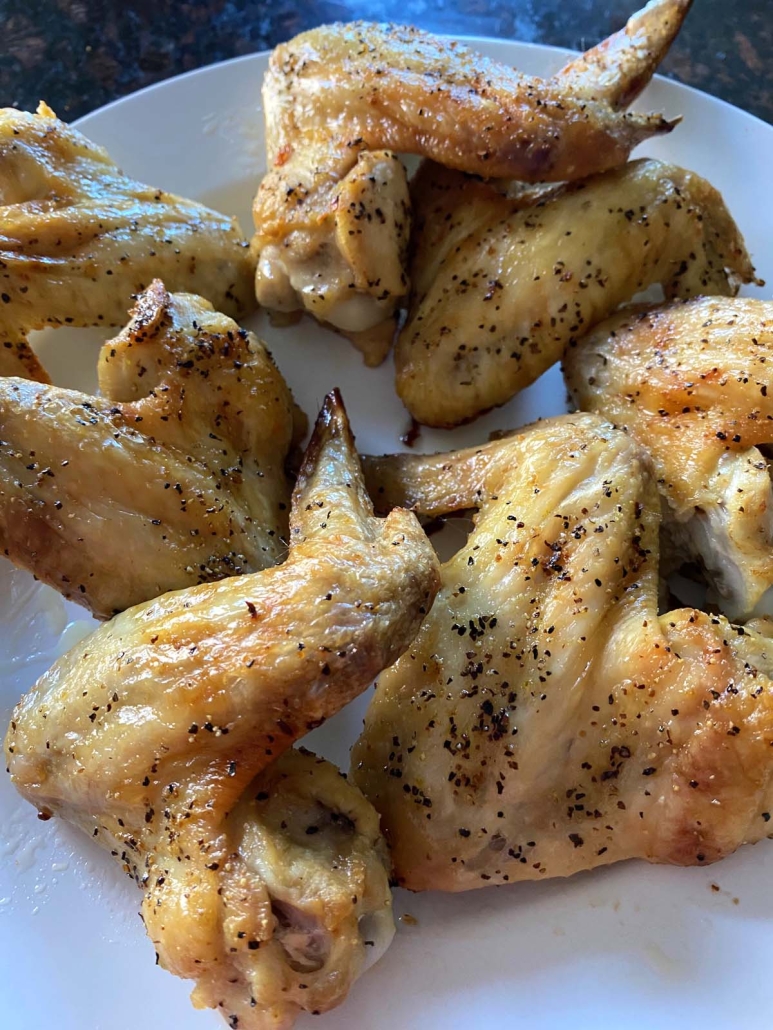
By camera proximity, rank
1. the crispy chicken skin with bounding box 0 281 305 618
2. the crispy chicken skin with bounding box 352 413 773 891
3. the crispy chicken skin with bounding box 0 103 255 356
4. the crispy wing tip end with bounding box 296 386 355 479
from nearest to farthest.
A: the crispy chicken skin with bounding box 352 413 773 891 → the crispy chicken skin with bounding box 0 281 305 618 → the crispy wing tip end with bounding box 296 386 355 479 → the crispy chicken skin with bounding box 0 103 255 356

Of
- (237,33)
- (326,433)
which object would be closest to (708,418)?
(326,433)

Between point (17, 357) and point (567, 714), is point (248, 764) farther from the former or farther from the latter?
point (17, 357)

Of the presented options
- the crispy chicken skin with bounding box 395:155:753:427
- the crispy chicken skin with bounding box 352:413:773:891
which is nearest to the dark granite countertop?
the crispy chicken skin with bounding box 395:155:753:427

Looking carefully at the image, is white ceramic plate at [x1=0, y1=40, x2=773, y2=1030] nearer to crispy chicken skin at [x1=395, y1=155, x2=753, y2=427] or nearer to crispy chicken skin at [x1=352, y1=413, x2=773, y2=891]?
crispy chicken skin at [x1=352, y1=413, x2=773, y2=891]

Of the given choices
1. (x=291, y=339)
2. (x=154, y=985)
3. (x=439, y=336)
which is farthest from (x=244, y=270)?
(x=154, y=985)

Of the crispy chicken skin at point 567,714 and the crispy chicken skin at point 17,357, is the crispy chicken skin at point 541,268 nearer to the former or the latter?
the crispy chicken skin at point 567,714

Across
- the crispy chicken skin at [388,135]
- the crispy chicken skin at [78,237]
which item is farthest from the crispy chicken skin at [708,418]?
the crispy chicken skin at [78,237]

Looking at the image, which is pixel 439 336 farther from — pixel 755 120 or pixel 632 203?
pixel 755 120
